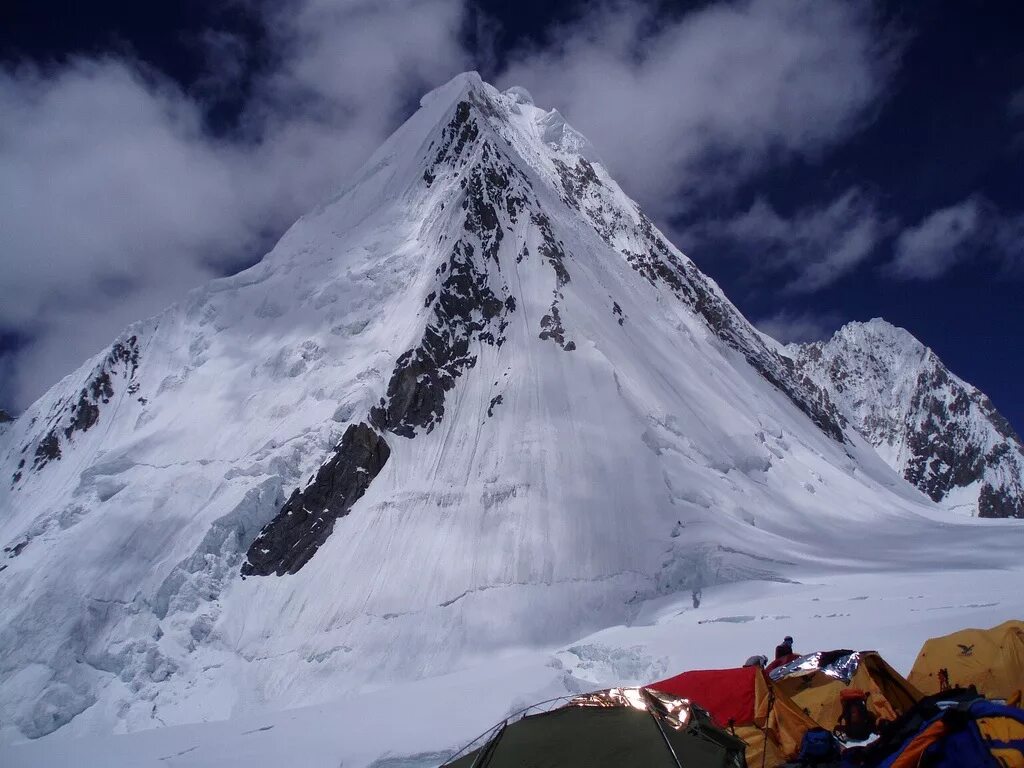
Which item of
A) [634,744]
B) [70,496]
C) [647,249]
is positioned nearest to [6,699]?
[70,496]

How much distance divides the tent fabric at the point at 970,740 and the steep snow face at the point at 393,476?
1127 inches

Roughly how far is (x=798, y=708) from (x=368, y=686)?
26789 millimetres

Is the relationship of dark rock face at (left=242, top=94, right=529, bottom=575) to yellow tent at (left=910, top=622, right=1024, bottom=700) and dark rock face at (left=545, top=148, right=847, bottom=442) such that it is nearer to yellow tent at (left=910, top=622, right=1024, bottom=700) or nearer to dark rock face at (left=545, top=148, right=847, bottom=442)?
dark rock face at (left=545, top=148, right=847, bottom=442)

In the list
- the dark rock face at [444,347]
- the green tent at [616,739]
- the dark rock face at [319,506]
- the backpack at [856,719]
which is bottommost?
the backpack at [856,719]

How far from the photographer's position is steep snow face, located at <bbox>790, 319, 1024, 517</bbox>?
150500mm

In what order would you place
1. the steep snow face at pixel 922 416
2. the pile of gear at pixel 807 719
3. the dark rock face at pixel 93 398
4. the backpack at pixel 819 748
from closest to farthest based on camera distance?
1. the pile of gear at pixel 807 719
2. the backpack at pixel 819 748
3. the dark rock face at pixel 93 398
4. the steep snow face at pixel 922 416

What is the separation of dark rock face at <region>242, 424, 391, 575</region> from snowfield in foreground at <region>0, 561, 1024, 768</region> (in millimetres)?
17956

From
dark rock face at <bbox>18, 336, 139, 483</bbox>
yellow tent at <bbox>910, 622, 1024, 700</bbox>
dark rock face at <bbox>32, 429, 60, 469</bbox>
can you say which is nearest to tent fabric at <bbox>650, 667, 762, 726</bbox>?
yellow tent at <bbox>910, 622, 1024, 700</bbox>

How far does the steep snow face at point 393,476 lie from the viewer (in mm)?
34938

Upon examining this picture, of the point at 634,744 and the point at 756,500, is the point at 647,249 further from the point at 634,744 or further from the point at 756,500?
the point at 634,744

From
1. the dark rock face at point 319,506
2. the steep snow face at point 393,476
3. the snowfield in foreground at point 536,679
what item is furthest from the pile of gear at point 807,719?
the dark rock face at point 319,506

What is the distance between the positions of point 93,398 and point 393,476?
36312mm

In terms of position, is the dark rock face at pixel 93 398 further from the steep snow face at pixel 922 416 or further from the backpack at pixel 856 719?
the steep snow face at pixel 922 416

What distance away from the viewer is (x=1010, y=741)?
571 cm
